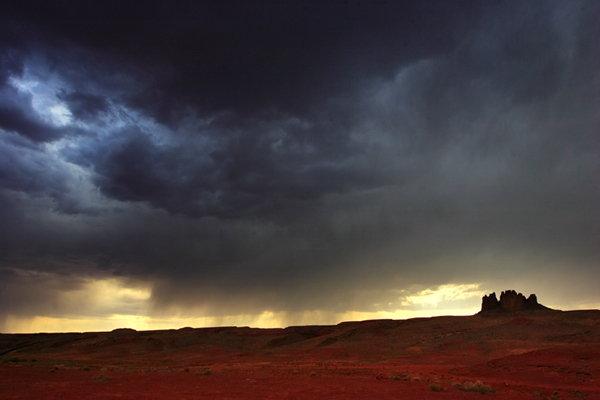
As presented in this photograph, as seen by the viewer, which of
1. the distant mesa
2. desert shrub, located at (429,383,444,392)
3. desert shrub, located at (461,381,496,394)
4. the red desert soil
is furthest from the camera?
the distant mesa

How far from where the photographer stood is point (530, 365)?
116 feet

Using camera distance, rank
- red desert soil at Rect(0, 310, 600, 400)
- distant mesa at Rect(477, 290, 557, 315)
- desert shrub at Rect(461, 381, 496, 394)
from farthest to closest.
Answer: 1. distant mesa at Rect(477, 290, 557, 315)
2. desert shrub at Rect(461, 381, 496, 394)
3. red desert soil at Rect(0, 310, 600, 400)

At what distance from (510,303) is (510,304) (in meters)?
0.28

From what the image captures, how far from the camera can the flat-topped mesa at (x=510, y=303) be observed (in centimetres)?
8407

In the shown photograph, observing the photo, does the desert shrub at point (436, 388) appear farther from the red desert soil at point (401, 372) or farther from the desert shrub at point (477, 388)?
the desert shrub at point (477, 388)

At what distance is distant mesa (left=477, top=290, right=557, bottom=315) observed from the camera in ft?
275

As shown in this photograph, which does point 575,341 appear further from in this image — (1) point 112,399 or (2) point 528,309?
(1) point 112,399

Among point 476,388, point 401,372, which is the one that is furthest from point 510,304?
point 476,388

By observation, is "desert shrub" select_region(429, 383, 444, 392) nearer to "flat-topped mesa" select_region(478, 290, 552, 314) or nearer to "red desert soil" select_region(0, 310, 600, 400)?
"red desert soil" select_region(0, 310, 600, 400)

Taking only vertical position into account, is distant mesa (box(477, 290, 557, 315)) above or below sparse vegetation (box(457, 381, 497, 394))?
above

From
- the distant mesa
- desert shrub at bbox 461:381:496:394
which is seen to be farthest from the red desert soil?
the distant mesa

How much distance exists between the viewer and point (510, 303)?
86625 mm

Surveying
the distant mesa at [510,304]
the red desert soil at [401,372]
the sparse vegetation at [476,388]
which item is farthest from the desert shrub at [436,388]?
the distant mesa at [510,304]

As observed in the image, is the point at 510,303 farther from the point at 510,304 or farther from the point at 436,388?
the point at 436,388
